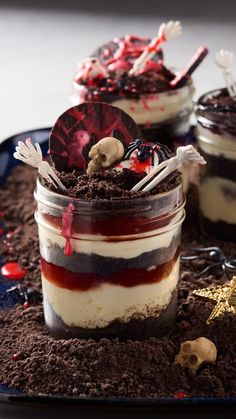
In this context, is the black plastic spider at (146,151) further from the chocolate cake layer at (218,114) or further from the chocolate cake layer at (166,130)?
the chocolate cake layer at (166,130)

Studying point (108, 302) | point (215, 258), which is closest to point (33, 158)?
point (108, 302)

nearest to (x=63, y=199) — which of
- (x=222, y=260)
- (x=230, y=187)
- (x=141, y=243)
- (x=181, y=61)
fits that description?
(x=141, y=243)

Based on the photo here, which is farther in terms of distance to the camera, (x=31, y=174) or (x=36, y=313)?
(x=31, y=174)

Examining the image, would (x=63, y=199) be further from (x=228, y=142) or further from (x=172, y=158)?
(x=228, y=142)

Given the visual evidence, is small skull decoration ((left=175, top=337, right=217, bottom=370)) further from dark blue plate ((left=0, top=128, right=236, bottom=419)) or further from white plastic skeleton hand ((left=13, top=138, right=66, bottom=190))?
white plastic skeleton hand ((left=13, top=138, right=66, bottom=190))

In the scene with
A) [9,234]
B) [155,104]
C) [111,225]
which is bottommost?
[9,234]

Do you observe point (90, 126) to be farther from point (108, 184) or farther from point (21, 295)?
point (21, 295)

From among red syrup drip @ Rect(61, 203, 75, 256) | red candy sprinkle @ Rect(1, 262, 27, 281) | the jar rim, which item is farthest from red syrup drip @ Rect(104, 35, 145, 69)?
red syrup drip @ Rect(61, 203, 75, 256)
